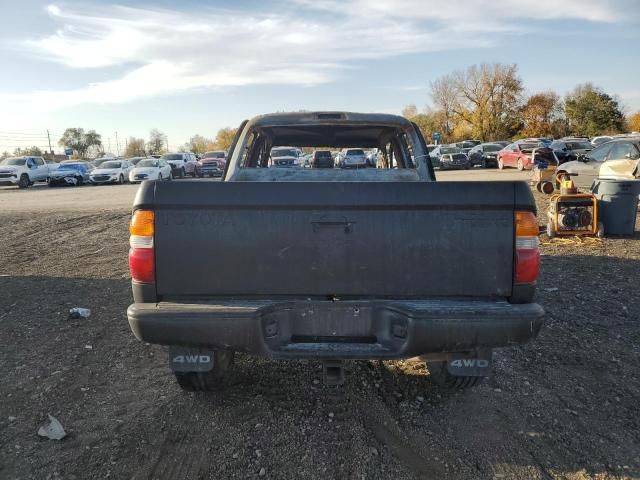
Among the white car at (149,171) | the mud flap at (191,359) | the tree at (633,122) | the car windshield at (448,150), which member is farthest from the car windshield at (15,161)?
the tree at (633,122)

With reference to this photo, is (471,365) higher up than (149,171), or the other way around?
(149,171)

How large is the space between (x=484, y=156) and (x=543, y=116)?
35.9 m

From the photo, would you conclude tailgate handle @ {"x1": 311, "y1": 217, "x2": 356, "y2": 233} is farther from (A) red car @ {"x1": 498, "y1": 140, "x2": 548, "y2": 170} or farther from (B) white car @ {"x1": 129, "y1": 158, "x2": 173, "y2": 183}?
(A) red car @ {"x1": 498, "y1": 140, "x2": 548, "y2": 170}

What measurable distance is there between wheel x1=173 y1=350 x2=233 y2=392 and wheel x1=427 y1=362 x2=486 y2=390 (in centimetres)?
147

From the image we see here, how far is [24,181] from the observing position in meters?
27.8

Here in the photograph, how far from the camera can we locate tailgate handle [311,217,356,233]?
257 centimetres

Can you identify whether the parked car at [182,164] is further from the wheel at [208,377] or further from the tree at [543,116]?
the tree at [543,116]

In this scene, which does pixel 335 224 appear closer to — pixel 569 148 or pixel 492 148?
pixel 569 148

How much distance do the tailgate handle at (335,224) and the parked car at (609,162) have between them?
1138 cm

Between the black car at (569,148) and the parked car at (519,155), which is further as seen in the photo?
the parked car at (519,155)

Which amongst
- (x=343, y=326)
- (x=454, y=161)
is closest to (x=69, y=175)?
(x=454, y=161)

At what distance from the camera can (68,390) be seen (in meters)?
3.56

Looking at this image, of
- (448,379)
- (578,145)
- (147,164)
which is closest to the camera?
(448,379)

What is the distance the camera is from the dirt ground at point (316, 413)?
2666mm
